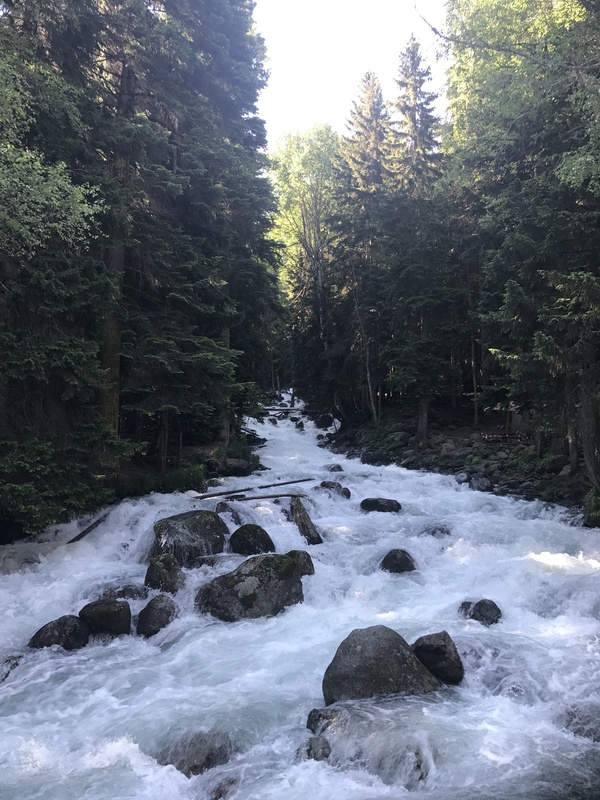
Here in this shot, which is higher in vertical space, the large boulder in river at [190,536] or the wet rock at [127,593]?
the large boulder in river at [190,536]

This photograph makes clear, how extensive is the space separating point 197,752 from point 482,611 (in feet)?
16.8

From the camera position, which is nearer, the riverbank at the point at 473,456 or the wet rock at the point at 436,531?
the wet rock at the point at 436,531

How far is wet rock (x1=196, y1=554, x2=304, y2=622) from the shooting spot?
346 inches

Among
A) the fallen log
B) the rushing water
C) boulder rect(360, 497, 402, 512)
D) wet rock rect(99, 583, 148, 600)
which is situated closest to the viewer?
the rushing water

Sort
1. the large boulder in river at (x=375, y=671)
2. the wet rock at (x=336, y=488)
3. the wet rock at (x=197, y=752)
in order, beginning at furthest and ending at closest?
the wet rock at (x=336, y=488)
the large boulder in river at (x=375, y=671)
the wet rock at (x=197, y=752)

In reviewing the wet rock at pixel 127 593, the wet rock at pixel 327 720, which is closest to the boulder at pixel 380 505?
the wet rock at pixel 127 593

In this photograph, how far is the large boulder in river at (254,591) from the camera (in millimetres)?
8789

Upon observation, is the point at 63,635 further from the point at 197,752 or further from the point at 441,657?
the point at 441,657

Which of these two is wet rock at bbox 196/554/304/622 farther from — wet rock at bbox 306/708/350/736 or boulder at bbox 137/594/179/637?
wet rock at bbox 306/708/350/736

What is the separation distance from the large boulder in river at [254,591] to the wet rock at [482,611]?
301 centimetres

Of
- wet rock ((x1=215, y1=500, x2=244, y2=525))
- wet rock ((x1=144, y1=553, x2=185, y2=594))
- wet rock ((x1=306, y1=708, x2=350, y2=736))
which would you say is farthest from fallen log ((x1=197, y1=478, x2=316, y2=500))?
wet rock ((x1=306, y1=708, x2=350, y2=736))

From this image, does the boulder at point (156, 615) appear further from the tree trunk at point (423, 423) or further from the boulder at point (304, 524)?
the tree trunk at point (423, 423)

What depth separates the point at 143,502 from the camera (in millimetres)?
13391

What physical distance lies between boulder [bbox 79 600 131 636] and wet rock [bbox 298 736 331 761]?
4.24 metres
